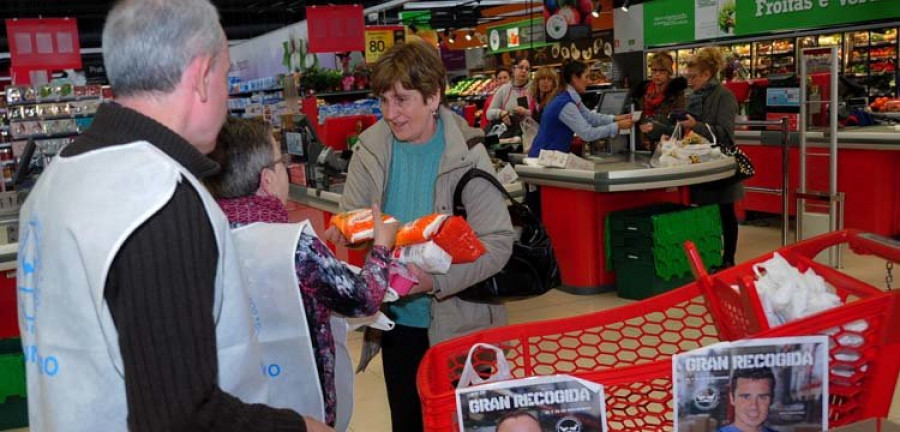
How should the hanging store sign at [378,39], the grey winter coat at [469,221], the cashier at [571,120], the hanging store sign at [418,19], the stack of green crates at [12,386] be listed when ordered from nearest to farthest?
1. the grey winter coat at [469,221]
2. the stack of green crates at [12,386]
3. the cashier at [571,120]
4. the hanging store sign at [378,39]
5. the hanging store sign at [418,19]

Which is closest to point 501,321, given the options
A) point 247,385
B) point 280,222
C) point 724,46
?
point 280,222

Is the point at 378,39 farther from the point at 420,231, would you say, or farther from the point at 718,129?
the point at 420,231

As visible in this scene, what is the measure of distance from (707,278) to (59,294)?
1.34 meters

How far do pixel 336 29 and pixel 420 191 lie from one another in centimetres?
1092

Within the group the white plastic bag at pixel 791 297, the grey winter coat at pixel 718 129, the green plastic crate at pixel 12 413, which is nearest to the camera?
the white plastic bag at pixel 791 297

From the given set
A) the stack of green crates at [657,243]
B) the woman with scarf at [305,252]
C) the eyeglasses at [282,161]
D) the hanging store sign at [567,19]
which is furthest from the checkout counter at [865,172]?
the woman with scarf at [305,252]

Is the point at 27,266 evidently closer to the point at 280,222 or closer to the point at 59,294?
the point at 59,294

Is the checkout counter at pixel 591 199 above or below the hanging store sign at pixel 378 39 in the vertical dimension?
below

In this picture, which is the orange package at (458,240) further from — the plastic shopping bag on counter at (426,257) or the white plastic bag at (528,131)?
the white plastic bag at (528,131)

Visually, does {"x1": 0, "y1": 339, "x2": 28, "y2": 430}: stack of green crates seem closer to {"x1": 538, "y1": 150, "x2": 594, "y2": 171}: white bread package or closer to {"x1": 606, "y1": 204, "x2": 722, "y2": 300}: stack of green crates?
{"x1": 538, "y1": 150, "x2": 594, "y2": 171}: white bread package

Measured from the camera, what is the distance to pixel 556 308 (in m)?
5.70

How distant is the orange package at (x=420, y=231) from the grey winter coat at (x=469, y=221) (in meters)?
0.18

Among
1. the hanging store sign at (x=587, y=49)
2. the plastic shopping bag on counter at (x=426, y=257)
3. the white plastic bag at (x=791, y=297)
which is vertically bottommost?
A: the white plastic bag at (x=791, y=297)

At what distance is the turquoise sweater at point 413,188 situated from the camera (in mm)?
2475
